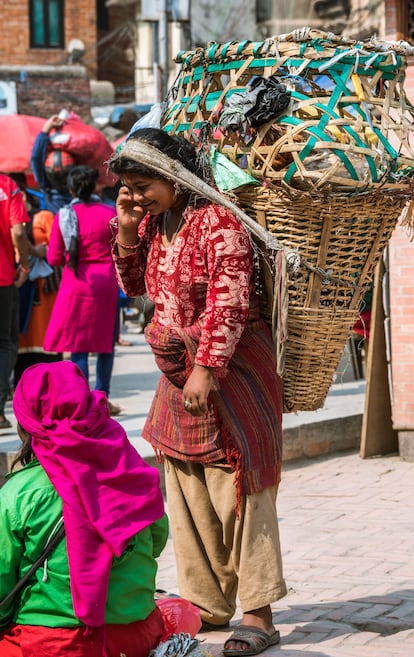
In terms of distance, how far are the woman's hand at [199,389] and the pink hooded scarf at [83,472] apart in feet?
2.14

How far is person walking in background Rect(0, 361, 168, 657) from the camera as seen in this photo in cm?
351

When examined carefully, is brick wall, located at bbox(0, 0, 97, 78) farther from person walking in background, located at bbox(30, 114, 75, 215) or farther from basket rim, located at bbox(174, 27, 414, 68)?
basket rim, located at bbox(174, 27, 414, 68)

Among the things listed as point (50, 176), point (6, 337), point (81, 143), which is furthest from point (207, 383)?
point (81, 143)

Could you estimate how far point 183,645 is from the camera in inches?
148

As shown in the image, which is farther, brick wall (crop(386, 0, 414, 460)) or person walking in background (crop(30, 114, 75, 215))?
person walking in background (crop(30, 114, 75, 215))

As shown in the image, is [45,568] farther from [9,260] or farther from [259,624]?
[9,260]


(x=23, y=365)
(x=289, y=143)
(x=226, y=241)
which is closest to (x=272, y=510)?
(x=226, y=241)

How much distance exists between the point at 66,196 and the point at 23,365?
1.45m

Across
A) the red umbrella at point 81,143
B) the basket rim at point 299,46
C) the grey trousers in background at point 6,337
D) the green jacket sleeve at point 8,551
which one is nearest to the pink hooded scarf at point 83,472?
the green jacket sleeve at point 8,551

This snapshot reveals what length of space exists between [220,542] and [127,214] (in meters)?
1.30

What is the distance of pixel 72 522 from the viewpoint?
3.51m

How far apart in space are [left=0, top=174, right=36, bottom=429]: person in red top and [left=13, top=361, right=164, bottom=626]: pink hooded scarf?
4.76m

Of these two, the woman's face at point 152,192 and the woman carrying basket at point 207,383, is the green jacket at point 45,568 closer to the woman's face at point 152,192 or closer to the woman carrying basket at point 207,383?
the woman carrying basket at point 207,383

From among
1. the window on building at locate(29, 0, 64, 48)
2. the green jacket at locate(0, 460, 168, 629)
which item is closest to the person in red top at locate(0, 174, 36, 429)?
the green jacket at locate(0, 460, 168, 629)
